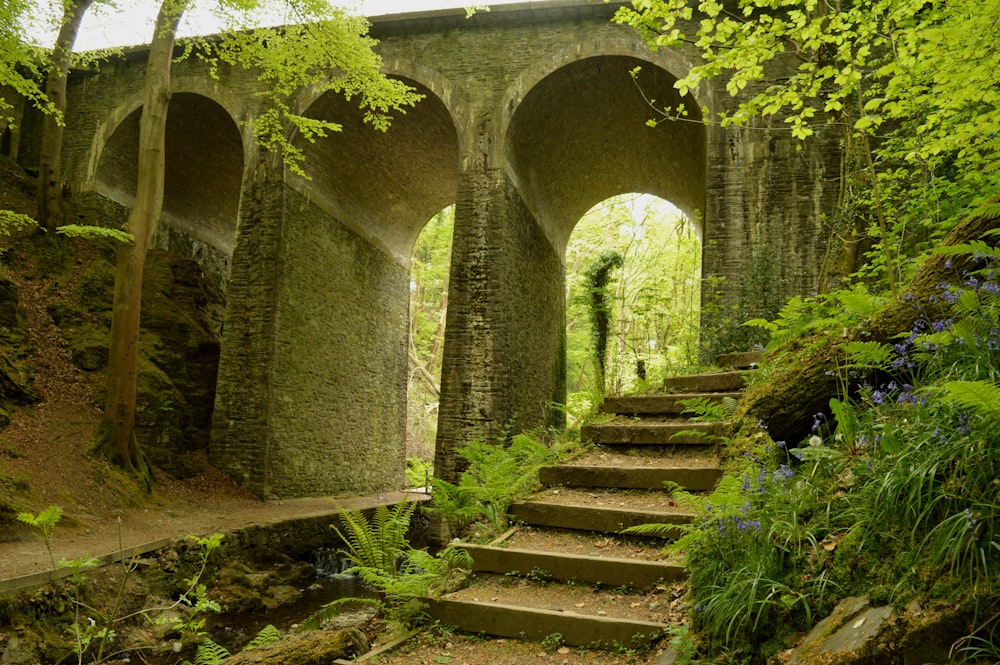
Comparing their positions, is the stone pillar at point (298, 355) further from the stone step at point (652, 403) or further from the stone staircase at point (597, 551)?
the stone staircase at point (597, 551)

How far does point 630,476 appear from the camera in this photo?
15.7 feet

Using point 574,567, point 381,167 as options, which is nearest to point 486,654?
point 574,567

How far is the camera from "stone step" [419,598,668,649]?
10.1 ft

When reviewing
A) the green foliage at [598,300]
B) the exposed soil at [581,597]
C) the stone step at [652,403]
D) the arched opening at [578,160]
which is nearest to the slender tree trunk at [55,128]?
the arched opening at [578,160]

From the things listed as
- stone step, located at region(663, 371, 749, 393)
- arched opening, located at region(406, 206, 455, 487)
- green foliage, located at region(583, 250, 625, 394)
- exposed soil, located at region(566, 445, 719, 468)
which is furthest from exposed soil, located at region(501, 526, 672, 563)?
arched opening, located at region(406, 206, 455, 487)

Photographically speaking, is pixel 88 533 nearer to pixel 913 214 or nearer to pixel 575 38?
pixel 913 214

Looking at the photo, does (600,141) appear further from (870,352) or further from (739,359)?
(870,352)

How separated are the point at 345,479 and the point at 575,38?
33.1ft

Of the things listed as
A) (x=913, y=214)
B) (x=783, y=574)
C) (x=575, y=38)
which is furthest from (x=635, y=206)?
(x=783, y=574)

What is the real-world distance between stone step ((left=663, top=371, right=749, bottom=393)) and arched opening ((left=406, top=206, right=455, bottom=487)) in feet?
58.0

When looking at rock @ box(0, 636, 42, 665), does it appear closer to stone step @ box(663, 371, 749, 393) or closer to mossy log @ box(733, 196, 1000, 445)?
mossy log @ box(733, 196, 1000, 445)

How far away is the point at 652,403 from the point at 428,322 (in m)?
19.7

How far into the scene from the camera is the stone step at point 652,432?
5055 millimetres

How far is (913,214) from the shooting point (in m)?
5.82
